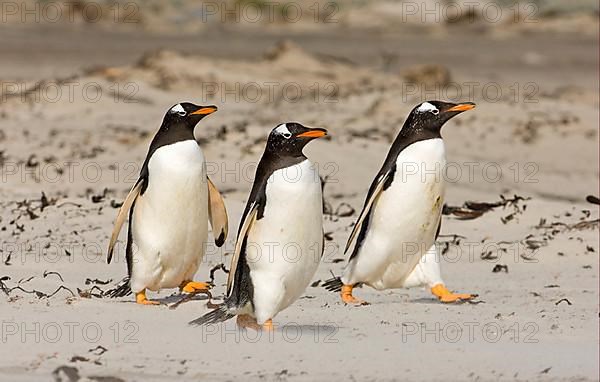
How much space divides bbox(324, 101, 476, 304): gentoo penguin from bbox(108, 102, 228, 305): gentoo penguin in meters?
0.80

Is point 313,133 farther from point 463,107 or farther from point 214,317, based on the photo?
point 463,107

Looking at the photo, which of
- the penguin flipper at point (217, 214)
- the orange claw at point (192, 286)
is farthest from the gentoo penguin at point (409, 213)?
the orange claw at point (192, 286)

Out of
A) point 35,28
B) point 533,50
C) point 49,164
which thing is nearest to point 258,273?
point 49,164

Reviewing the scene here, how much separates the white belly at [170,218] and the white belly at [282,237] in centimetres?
60

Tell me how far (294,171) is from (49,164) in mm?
6242

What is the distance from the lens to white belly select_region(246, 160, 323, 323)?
19.8ft

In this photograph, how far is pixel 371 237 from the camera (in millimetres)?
7102

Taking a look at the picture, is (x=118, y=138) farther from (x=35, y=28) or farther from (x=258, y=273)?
(x=35, y=28)

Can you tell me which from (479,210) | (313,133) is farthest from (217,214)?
(479,210)

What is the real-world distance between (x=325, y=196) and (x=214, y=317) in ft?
16.7

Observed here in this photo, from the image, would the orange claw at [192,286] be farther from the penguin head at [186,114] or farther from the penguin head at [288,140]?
the penguin head at [288,140]

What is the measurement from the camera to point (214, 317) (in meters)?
6.05

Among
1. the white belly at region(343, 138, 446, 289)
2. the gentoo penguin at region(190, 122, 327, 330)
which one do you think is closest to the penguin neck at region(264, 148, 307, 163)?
the gentoo penguin at region(190, 122, 327, 330)

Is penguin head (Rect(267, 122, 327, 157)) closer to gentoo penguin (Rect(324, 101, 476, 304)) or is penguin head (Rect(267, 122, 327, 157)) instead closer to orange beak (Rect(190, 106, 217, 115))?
orange beak (Rect(190, 106, 217, 115))
